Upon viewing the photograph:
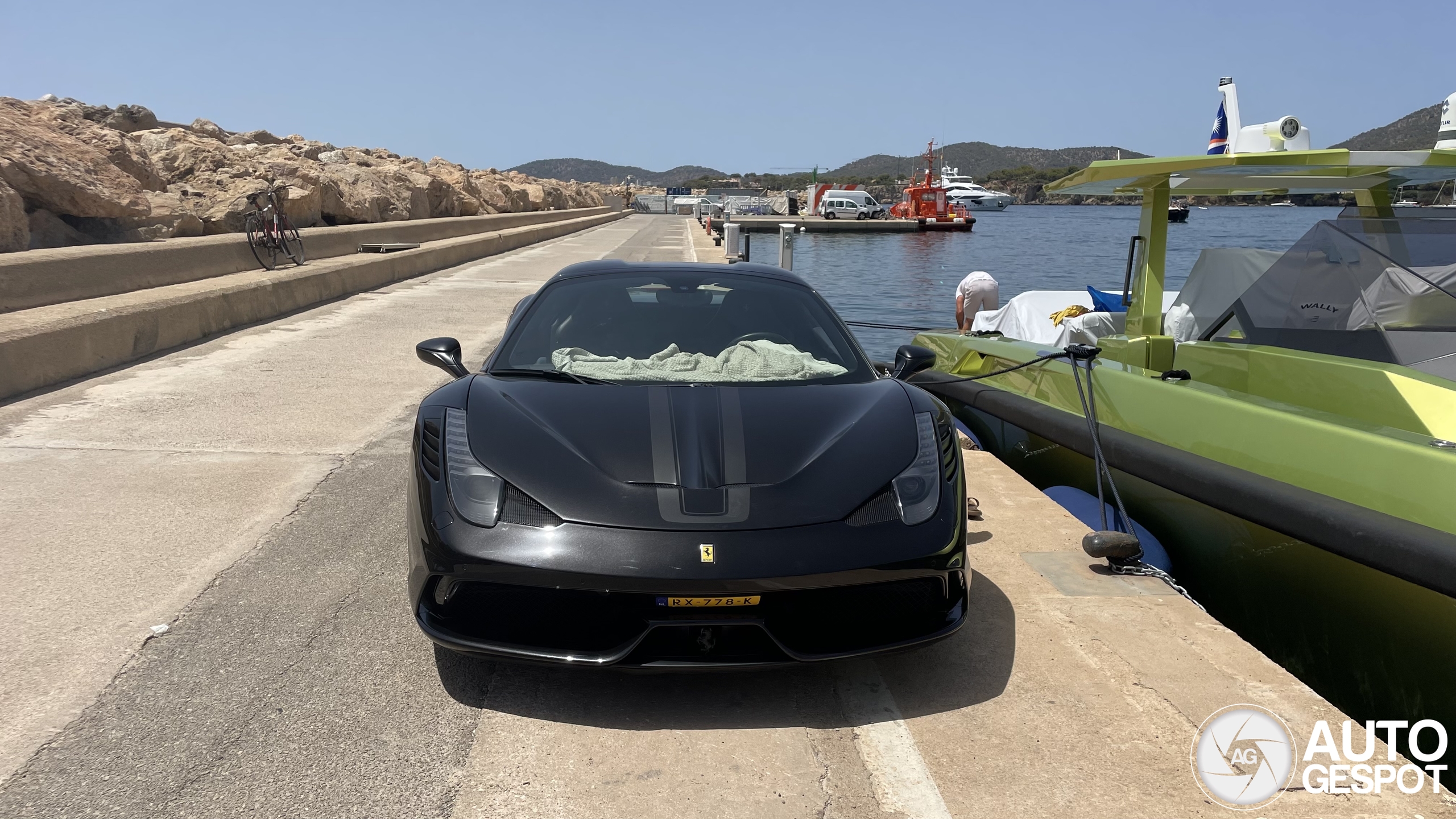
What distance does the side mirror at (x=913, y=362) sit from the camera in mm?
4090

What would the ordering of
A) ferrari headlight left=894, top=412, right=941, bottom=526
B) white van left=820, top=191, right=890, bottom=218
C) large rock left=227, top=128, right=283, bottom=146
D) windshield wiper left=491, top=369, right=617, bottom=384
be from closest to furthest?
ferrari headlight left=894, top=412, right=941, bottom=526
windshield wiper left=491, top=369, right=617, bottom=384
large rock left=227, top=128, right=283, bottom=146
white van left=820, top=191, right=890, bottom=218

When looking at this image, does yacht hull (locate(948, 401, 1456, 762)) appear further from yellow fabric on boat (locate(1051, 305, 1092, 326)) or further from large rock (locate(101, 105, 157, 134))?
large rock (locate(101, 105, 157, 134))

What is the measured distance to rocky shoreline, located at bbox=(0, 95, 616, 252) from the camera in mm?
10281

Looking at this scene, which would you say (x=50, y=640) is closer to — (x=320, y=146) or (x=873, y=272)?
(x=320, y=146)

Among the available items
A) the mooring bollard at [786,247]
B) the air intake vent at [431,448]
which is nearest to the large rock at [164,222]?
the mooring bollard at [786,247]

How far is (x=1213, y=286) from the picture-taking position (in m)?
5.64

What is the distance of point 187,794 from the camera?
8.05 feet

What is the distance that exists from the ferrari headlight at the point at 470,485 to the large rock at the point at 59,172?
9.01m

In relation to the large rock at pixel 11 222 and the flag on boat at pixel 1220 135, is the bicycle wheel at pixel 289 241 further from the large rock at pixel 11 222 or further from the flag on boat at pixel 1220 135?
the flag on boat at pixel 1220 135

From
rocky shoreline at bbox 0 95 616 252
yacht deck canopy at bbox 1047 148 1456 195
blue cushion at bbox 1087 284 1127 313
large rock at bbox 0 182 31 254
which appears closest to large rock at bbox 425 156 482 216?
rocky shoreline at bbox 0 95 616 252

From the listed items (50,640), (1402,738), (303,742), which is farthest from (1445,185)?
(50,640)

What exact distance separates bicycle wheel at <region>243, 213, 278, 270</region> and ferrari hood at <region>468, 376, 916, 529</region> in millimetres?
11022

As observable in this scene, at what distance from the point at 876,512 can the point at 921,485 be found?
233 mm

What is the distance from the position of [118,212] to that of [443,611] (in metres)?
10.4
